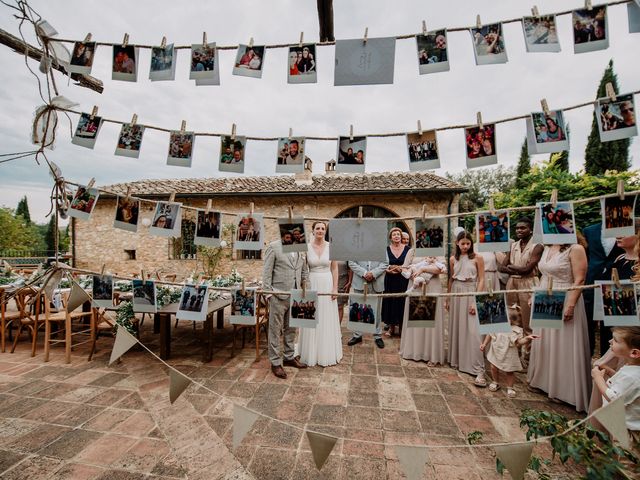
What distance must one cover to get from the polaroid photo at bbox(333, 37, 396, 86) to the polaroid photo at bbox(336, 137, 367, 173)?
0.36 m

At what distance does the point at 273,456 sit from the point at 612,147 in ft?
61.3

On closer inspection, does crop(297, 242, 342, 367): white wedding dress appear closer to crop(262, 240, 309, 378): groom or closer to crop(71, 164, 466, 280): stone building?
crop(262, 240, 309, 378): groom

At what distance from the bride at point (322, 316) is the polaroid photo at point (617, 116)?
274cm

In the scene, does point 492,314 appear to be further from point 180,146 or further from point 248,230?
point 180,146

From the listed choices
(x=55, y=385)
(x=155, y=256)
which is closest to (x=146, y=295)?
(x=55, y=385)

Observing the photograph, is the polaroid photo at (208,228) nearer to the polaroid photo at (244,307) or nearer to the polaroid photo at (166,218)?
the polaroid photo at (166,218)

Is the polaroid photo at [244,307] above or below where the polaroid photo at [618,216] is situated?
below

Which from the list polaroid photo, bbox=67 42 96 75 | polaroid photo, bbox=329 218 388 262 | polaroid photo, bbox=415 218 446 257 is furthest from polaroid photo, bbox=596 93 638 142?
polaroid photo, bbox=67 42 96 75

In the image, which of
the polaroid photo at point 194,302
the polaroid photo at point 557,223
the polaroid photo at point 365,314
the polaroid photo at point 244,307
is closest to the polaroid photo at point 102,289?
the polaroid photo at point 194,302

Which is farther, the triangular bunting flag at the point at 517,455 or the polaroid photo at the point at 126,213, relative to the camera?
the polaroid photo at the point at 126,213

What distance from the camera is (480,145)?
1787mm

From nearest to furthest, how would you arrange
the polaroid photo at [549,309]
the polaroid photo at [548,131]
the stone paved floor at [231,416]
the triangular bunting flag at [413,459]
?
the triangular bunting flag at [413,459] < the polaroid photo at [548,131] < the polaroid photo at [549,309] < the stone paved floor at [231,416]

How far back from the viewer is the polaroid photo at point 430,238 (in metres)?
1.76

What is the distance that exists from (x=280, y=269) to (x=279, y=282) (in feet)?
0.51
